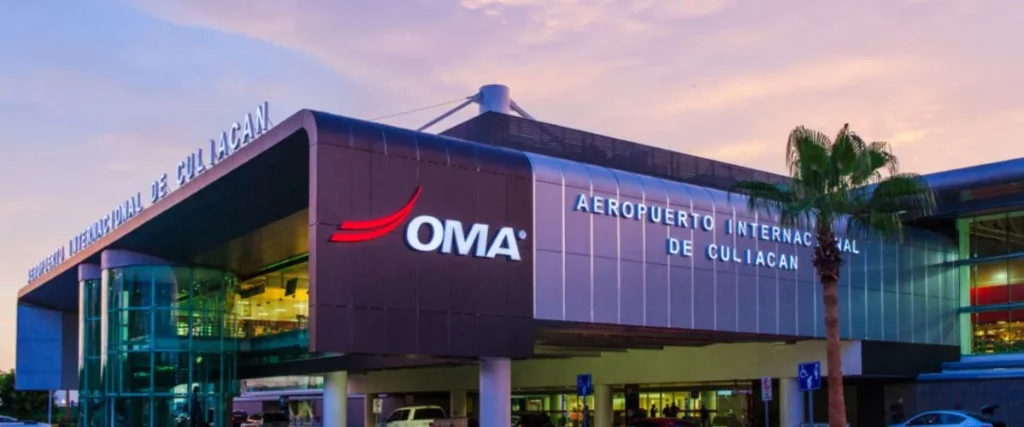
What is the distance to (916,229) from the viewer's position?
41969 millimetres

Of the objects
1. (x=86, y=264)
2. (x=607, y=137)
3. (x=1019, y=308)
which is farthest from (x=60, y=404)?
(x=1019, y=308)

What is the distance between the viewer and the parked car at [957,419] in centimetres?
3372

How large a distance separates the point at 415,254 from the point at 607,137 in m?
12.5

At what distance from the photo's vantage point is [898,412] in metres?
40.2

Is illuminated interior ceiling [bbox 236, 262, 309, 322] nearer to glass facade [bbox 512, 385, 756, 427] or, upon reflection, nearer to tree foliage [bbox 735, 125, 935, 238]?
glass facade [bbox 512, 385, 756, 427]

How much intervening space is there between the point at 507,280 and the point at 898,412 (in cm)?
1906

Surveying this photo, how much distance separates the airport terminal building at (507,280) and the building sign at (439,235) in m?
0.06

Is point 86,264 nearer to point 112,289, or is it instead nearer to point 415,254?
point 112,289

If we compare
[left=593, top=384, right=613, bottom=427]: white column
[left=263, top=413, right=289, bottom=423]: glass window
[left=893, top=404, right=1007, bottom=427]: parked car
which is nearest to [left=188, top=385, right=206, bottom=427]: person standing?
[left=263, top=413, right=289, bottom=423]: glass window

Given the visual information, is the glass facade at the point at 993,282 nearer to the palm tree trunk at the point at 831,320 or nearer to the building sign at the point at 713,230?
the building sign at the point at 713,230

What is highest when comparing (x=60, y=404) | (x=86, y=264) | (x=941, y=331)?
(x=86, y=264)

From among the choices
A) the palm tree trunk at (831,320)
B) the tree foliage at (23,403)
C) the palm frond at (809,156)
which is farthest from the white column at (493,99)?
the tree foliage at (23,403)

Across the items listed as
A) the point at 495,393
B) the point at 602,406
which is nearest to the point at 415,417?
the point at 602,406

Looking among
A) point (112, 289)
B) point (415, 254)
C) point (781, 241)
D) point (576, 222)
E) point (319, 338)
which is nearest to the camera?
point (319, 338)
